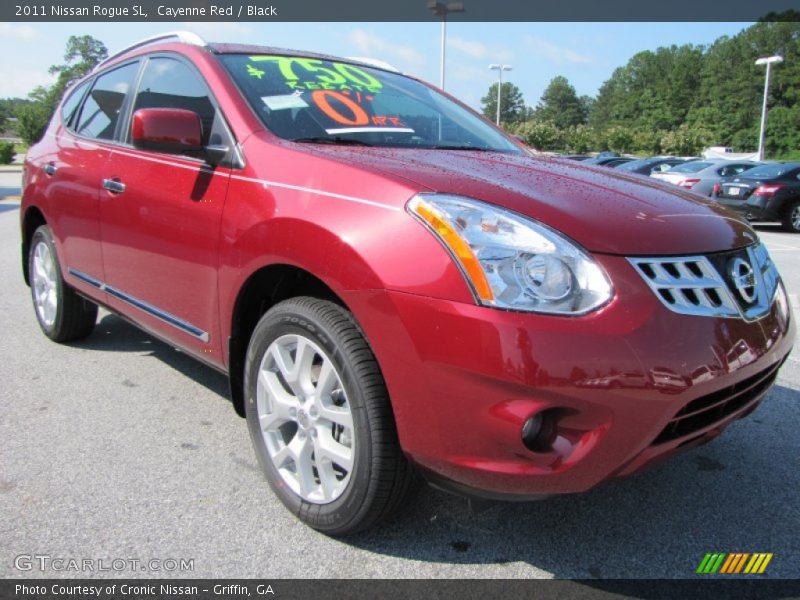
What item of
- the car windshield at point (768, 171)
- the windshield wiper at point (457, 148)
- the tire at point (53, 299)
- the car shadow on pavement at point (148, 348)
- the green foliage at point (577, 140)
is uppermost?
the green foliage at point (577, 140)

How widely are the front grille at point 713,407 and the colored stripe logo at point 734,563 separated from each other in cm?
49

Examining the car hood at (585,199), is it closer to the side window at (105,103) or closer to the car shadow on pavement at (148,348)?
the side window at (105,103)

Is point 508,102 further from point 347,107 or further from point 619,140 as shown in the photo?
point 347,107

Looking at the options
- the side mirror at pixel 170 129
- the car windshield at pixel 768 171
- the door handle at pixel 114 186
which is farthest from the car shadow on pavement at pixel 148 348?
the car windshield at pixel 768 171

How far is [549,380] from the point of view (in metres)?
1.68

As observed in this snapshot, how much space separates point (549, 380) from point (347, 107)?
163 cm

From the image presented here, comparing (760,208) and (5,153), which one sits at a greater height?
(5,153)

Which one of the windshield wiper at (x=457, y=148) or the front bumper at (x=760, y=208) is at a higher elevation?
the windshield wiper at (x=457, y=148)

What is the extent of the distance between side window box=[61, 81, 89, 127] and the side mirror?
1.90 m

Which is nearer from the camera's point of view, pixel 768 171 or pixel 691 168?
pixel 768 171

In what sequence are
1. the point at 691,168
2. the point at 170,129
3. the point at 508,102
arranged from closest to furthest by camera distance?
the point at 170,129 → the point at 691,168 → the point at 508,102

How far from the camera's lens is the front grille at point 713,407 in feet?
6.02

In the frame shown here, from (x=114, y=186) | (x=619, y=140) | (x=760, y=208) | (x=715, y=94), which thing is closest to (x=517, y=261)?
(x=114, y=186)

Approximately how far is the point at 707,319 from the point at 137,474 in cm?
211
